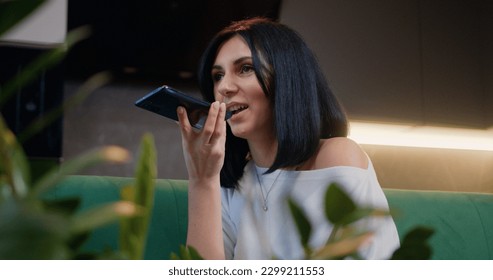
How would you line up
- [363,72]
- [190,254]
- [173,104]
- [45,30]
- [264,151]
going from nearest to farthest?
1. [190,254]
2. [173,104]
3. [264,151]
4. [45,30]
5. [363,72]

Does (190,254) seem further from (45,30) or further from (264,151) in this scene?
(45,30)

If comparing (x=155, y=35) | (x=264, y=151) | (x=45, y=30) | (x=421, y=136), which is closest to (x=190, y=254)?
(x=264, y=151)

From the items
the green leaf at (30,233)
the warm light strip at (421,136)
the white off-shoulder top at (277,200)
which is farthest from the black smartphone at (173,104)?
the warm light strip at (421,136)

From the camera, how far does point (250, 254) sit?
1224 millimetres

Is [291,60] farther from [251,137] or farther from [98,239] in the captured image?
[98,239]

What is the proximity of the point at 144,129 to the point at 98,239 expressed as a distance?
1.28 metres

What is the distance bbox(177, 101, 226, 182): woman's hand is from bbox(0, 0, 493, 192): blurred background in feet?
3.77

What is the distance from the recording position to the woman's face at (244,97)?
1287 mm

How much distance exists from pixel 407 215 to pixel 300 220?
118 cm

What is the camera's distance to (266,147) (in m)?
1.30

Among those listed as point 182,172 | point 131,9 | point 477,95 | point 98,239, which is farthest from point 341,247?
point 477,95

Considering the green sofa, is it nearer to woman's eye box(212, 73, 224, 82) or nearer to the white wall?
woman's eye box(212, 73, 224, 82)

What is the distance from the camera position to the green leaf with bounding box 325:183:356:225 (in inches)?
8.0

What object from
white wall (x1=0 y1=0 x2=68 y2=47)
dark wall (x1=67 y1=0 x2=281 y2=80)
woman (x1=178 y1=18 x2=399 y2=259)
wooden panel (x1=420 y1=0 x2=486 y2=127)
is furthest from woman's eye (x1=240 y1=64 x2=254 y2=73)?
wooden panel (x1=420 y1=0 x2=486 y2=127)
